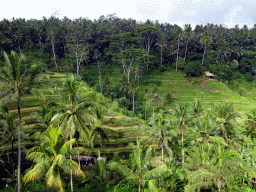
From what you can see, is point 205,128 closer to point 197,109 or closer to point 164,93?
point 197,109

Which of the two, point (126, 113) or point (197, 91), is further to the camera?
point (197, 91)

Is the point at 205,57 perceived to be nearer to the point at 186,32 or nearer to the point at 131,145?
the point at 186,32

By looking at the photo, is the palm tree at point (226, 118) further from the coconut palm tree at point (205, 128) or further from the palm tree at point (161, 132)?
the palm tree at point (161, 132)

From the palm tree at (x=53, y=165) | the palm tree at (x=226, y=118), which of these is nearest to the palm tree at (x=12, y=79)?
the palm tree at (x=53, y=165)

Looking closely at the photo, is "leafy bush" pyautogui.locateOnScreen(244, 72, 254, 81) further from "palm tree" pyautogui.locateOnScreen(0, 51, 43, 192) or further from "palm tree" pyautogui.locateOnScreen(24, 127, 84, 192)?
"palm tree" pyautogui.locateOnScreen(0, 51, 43, 192)

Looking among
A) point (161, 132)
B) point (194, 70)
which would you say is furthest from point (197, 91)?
point (161, 132)

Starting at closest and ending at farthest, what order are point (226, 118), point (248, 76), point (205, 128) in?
point (205, 128), point (226, 118), point (248, 76)

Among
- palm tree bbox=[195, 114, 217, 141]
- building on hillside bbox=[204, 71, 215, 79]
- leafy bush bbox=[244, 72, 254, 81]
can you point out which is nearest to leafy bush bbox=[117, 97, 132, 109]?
palm tree bbox=[195, 114, 217, 141]

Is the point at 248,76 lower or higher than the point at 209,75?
lower

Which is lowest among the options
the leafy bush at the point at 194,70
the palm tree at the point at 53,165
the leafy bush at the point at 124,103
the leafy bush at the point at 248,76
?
the leafy bush at the point at 124,103

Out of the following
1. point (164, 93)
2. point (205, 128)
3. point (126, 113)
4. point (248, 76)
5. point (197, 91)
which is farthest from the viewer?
point (248, 76)
